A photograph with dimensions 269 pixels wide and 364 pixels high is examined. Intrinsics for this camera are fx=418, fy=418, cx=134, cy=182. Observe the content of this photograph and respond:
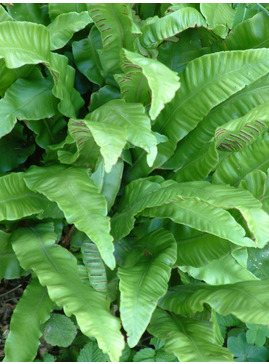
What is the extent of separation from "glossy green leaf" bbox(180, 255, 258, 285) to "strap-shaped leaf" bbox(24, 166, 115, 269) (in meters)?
0.37

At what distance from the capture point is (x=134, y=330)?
114 cm

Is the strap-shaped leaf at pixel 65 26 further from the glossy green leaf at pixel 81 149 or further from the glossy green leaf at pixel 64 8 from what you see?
the glossy green leaf at pixel 81 149

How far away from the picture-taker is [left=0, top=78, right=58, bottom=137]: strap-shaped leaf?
131cm

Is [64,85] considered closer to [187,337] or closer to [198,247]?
[198,247]

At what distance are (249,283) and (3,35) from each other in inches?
40.1

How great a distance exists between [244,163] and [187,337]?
1.94 feet

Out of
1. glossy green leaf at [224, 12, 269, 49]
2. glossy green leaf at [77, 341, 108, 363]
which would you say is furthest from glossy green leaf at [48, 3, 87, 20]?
glossy green leaf at [77, 341, 108, 363]

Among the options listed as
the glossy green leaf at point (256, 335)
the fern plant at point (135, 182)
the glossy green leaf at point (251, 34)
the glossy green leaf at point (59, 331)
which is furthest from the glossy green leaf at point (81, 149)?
the glossy green leaf at point (256, 335)

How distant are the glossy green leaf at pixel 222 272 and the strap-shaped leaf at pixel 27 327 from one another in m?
0.47

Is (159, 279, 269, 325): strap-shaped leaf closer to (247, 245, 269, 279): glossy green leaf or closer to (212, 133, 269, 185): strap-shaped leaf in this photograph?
(247, 245, 269, 279): glossy green leaf

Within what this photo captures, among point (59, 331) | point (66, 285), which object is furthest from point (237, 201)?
point (59, 331)

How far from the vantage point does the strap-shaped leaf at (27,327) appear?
1227mm

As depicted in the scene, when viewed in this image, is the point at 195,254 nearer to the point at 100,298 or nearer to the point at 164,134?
the point at 100,298

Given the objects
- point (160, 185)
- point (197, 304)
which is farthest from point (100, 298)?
point (160, 185)
